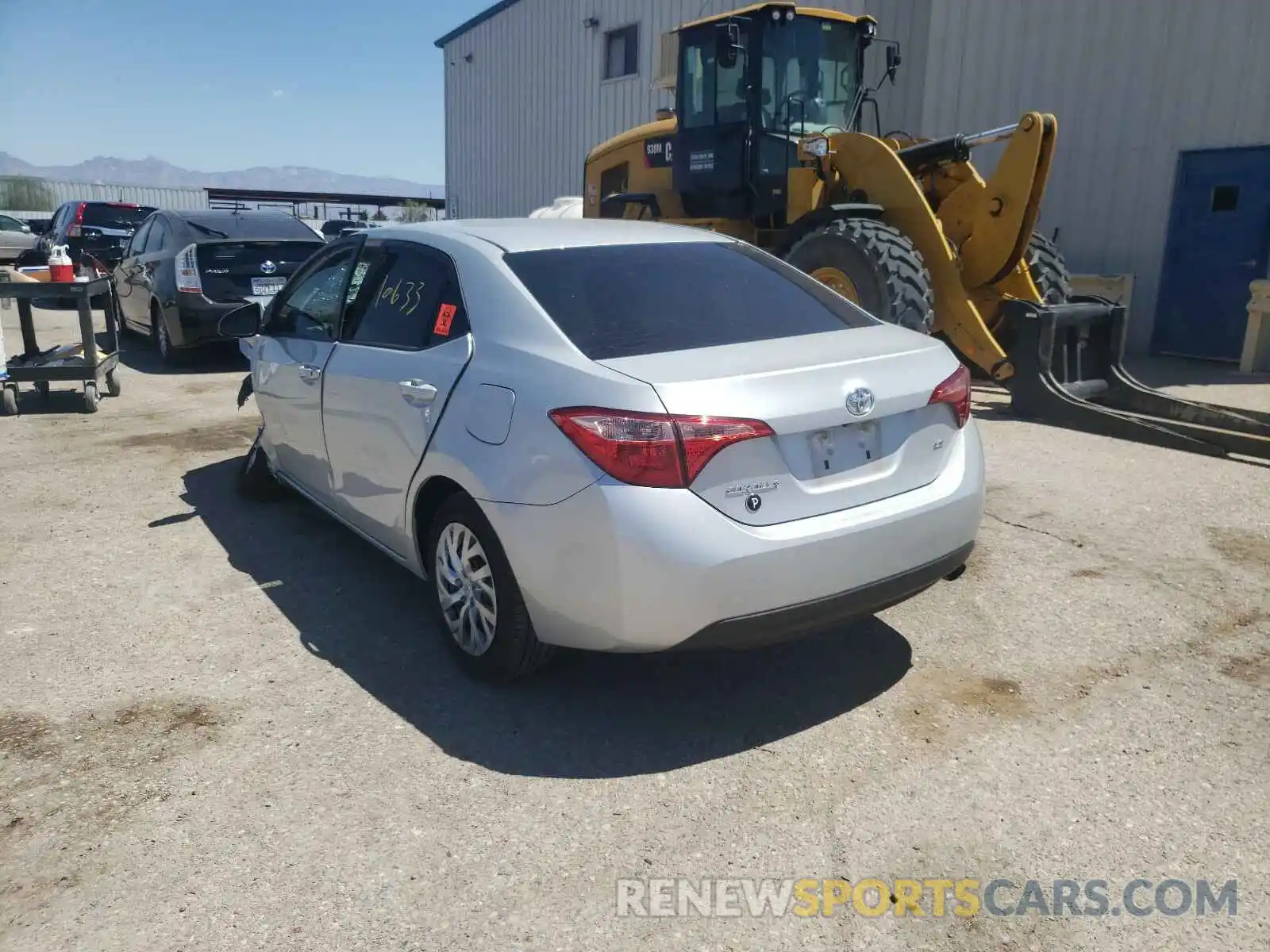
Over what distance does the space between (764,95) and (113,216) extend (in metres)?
14.6

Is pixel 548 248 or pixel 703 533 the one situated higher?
pixel 548 248

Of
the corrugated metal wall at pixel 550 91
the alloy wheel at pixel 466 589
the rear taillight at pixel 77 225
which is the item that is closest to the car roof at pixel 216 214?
the rear taillight at pixel 77 225

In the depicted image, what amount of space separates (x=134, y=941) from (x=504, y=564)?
142 cm

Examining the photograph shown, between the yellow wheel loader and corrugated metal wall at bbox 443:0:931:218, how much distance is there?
21.5ft

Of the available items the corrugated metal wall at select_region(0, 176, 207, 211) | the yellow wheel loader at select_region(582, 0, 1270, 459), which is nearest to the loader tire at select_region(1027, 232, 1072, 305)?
the yellow wheel loader at select_region(582, 0, 1270, 459)

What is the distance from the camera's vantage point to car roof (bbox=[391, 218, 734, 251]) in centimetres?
383

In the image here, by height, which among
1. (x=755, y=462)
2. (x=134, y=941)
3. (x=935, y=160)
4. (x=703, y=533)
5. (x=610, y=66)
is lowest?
(x=134, y=941)

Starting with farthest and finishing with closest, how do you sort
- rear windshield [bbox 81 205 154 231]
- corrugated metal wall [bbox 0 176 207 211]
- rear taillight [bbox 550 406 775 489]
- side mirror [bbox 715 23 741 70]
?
corrugated metal wall [bbox 0 176 207 211] → rear windshield [bbox 81 205 154 231] → side mirror [bbox 715 23 741 70] → rear taillight [bbox 550 406 775 489]

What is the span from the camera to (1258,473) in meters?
6.25

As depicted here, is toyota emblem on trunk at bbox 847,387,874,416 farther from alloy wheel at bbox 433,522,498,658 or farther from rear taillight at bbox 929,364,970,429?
alloy wheel at bbox 433,522,498,658

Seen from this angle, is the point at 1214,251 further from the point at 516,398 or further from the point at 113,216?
the point at 113,216

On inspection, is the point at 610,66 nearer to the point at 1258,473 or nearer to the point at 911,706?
the point at 1258,473

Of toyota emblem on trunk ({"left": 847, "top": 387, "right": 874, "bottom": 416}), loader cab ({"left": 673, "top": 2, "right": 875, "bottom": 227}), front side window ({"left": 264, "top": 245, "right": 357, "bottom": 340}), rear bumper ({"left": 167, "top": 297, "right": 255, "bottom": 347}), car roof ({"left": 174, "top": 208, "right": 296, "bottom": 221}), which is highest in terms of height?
loader cab ({"left": 673, "top": 2, "right": 875, "bottom": 227})

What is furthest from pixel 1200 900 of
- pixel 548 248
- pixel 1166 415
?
pixel 1166 415
